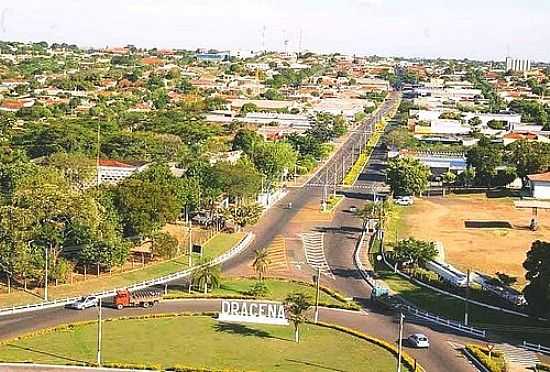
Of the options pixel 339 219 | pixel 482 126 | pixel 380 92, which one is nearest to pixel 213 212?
pixel 339 219

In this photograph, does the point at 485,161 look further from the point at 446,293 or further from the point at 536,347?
the point at 536,347

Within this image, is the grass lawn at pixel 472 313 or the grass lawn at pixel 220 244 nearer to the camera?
the grass lawn at pixel 472 313

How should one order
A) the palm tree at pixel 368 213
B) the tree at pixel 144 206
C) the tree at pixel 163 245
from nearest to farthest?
1. the tree at pixel 144 206
2. the tree at pixel 163 245
3. the palm tree at pixel 368 213

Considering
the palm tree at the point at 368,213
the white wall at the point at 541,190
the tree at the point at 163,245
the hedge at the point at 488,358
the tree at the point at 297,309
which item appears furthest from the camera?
the white wall at the point at 541,190

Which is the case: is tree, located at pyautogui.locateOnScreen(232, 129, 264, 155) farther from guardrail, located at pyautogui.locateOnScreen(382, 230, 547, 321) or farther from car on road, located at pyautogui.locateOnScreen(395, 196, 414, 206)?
guardrail, located at pyautogui.locateOnScreen(382, 230, 547, 321)

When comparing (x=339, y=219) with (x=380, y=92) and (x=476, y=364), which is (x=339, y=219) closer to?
(x=476, y=364)

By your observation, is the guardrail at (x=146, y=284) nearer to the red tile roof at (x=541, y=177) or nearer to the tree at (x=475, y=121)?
the red tile roof at (x=541, y=177)

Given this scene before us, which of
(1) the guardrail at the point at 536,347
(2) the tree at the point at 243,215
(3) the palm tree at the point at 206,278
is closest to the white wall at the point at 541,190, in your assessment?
(2) the tree at the point at 243,215

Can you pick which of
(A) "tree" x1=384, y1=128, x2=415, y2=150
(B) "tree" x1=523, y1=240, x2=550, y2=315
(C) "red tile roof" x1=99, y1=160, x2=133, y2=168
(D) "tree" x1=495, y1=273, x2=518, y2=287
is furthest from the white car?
(A) "tree" x1=384, y1=128, x2=415, y2=150
